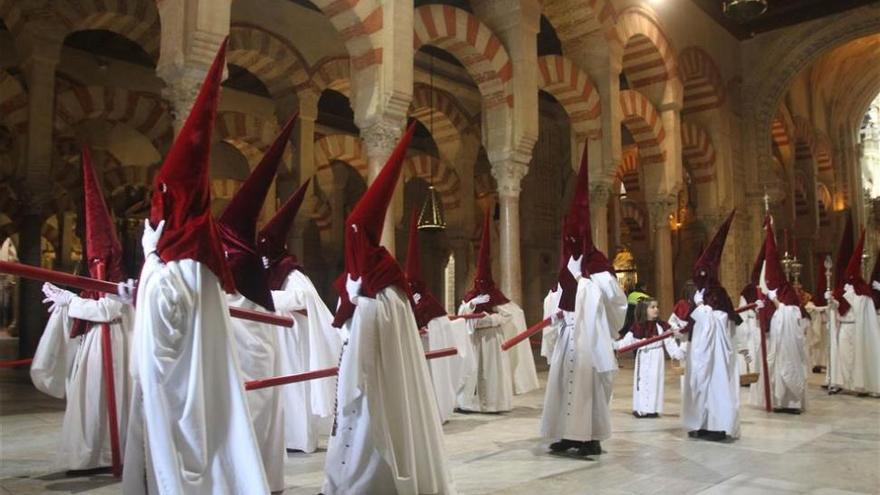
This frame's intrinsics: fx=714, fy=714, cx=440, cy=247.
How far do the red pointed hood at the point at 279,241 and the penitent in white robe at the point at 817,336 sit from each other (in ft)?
27.5

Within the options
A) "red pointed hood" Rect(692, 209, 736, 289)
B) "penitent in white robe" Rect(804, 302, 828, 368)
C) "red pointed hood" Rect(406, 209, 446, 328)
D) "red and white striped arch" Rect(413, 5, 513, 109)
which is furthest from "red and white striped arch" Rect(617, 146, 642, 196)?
"red pointed hood" Rect(406, 209, 446, 328)

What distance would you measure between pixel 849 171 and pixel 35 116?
20.8m

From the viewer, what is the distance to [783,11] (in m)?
14.8

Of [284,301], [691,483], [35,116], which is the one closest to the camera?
[691,483]

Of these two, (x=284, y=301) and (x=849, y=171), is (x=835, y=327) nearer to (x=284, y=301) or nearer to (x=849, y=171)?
(x=284, y=301)

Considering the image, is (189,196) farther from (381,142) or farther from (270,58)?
(270,58)

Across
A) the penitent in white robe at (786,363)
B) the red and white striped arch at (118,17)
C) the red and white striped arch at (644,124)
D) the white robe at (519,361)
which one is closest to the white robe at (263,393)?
the white robe at (519,361)

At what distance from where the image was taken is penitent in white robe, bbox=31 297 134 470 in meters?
4.00

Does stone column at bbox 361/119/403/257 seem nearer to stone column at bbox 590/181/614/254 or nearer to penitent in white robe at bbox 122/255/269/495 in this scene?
stone column at bbox 590/181/614/254

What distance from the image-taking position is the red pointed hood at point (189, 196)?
271cm

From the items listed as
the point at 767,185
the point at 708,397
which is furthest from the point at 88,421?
the point at 767,185

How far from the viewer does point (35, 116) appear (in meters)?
9.10

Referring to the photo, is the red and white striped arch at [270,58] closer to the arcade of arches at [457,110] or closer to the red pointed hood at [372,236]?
the arcade of arches at [457,110]

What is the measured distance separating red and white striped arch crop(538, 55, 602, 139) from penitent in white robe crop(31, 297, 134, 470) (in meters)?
8.13
